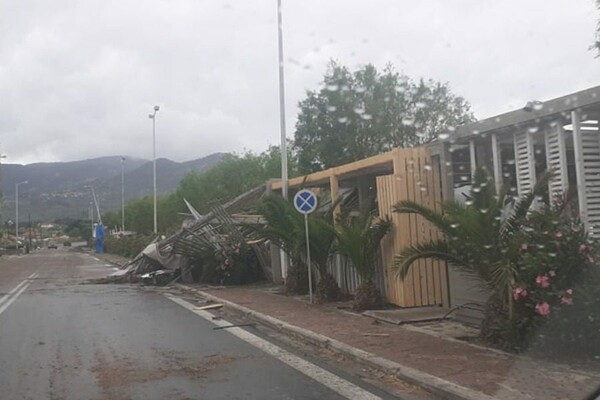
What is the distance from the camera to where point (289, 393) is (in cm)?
708

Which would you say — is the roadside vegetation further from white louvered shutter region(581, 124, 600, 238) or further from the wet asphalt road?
the wet asphalt road

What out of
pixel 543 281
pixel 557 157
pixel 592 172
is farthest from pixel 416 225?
pixel 543 281

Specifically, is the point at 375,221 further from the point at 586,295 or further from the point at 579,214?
the point at 586,295

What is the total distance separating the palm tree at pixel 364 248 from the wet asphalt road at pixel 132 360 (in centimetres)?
292

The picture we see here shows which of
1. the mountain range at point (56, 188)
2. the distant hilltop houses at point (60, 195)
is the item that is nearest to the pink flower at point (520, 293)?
the mountain range at point (56, 188)

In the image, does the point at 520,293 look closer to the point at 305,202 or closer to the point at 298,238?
the point at 305,202

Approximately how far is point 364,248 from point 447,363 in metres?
5.53

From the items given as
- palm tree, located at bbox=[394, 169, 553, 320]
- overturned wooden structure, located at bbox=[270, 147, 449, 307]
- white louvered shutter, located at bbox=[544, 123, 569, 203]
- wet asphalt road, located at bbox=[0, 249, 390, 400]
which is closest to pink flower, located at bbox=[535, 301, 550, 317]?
palm tree, located at bbox=[394, 169, 553, 320]

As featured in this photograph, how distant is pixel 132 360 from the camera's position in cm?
902

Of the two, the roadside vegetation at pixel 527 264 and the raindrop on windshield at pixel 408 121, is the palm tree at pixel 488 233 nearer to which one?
the roadside vegetation at pixel 527 264

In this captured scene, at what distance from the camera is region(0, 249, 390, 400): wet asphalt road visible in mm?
7273

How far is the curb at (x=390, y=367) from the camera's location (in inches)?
261

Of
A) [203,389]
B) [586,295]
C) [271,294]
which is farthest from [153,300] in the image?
[586,295]

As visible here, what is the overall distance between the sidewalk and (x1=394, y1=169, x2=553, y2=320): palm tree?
0.87 metres
